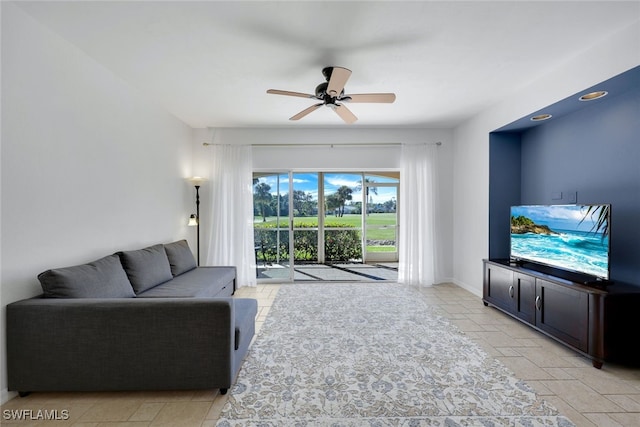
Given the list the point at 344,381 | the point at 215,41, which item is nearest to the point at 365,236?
the point at 344,381

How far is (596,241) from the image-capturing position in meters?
2.55

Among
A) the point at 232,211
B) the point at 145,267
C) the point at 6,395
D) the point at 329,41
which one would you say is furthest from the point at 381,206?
the point at 6,395

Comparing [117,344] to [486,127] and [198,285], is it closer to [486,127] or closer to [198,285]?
[198,285]

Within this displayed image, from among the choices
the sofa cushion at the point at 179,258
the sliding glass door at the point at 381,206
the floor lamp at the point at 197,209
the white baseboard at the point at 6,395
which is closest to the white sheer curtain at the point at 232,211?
the floor lamp at the point at 197,209

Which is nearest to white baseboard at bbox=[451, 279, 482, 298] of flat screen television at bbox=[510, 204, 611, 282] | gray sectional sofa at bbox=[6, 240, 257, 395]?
flat screen television at bbox=[510, 204, 611, 282]

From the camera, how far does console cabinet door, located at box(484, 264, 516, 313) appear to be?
3291 millimetres

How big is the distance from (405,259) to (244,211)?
2768 mm

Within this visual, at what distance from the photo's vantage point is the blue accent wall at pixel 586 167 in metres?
2.61

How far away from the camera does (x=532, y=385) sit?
6.97 ft

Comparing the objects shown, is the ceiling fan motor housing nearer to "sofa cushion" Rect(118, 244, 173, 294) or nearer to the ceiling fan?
the ceiling fan

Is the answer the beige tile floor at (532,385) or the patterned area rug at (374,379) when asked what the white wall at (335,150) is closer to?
the patterned area rug at (374,379)

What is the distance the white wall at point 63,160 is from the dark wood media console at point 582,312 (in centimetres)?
A: 421

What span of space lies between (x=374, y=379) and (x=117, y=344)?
5.93 feet

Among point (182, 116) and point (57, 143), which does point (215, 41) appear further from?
point (182, 116)
